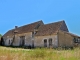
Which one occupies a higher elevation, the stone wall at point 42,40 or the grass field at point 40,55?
the stone wall at point 42,40

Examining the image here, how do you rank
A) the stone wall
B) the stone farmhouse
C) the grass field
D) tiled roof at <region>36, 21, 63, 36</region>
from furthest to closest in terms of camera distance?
tiled roof at <region>36, 21, 63, 36</region>
the stone farmhouse
the stone wall
the grass field

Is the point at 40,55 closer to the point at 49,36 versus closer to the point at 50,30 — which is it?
the point at 49,36

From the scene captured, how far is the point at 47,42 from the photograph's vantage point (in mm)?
35750

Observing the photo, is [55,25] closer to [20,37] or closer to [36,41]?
[36,41]

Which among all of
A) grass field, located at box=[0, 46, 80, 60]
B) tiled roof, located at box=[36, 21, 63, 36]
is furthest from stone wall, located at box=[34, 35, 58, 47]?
grass field, located at box=[0, 46, 80, 60]

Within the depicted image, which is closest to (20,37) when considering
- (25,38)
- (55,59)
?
(25,38)

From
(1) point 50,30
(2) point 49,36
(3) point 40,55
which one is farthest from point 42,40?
(3) point 40,55

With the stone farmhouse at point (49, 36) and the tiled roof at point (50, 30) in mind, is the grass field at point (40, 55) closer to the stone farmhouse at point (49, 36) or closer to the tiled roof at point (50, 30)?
the stone farmhouse at point (49, 36)

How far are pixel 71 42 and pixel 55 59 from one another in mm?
26206

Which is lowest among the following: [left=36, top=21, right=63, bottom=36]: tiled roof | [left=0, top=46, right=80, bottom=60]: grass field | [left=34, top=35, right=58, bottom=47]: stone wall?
[left=0, top=46, right=80, bottom=60]: grass field

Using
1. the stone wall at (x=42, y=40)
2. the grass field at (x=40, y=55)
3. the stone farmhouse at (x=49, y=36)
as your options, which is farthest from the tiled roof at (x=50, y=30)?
the grass field at (x=40, y=55)

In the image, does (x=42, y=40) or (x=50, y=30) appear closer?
(x=50, y=30)

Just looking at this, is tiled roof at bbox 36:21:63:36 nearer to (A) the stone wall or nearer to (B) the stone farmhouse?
(B) the stone farmhouse

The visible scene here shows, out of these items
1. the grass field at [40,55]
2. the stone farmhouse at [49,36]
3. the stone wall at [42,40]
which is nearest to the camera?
the grass field at [40,55]
